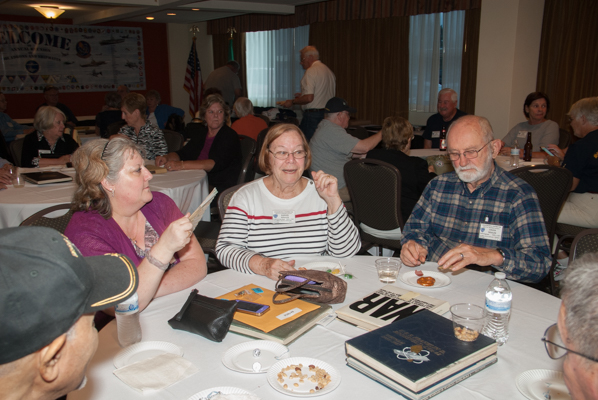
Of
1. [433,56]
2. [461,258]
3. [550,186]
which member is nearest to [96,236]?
[461,258]

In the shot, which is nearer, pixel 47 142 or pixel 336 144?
pixel 336 144

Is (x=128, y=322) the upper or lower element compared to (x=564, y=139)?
lower

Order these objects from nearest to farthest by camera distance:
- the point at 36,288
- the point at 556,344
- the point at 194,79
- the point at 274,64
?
1. the point at 36,288
2. the point at 556,344
3. the point at 274,64
4. the point at 194,79

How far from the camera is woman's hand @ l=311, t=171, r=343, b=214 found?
7.09ft

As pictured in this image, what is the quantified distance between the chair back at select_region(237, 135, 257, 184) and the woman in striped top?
2.41 metres

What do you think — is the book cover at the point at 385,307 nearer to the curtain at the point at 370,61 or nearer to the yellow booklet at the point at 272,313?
the yellow booklet at the point at 272,313

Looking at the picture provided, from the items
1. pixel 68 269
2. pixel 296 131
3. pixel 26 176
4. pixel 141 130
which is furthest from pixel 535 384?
pixel 141 130

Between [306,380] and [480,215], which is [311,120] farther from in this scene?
[306,380]

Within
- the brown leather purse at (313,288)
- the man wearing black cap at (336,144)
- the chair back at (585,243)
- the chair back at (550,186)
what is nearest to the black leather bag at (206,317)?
the brown leather purse at (313,288)

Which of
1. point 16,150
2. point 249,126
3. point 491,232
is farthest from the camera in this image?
point 249,126

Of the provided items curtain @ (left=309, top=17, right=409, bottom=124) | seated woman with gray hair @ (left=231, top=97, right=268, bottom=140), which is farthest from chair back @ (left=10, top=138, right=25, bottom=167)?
curtain @ (left=309, top=17, right=409, bottom=124)

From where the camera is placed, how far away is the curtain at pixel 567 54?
6012 mm

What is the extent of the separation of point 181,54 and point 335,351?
1231 centimetres

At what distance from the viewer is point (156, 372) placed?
1243 mm
